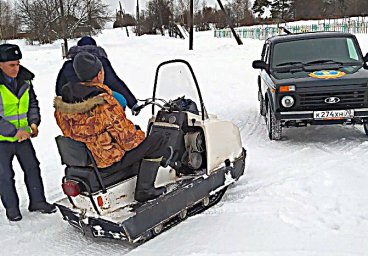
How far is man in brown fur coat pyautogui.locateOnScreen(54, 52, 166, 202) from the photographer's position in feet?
13.1

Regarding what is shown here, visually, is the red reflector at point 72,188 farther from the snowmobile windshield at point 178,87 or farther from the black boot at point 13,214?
the snowmobile windshield at point 178,87

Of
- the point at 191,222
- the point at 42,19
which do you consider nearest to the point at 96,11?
the point at 42,19

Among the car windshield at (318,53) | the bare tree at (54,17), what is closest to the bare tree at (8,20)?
the bare tree at (54,17)

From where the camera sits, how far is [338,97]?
280 inches

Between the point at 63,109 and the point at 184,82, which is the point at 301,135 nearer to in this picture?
the point at 184,82

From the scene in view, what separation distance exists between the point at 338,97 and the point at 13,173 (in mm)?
4701

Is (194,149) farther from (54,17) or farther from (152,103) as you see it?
(54,17)

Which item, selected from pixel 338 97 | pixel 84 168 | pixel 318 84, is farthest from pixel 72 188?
pixel 338 97

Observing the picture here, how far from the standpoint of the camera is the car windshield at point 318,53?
8047mm

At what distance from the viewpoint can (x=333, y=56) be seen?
8.09 m

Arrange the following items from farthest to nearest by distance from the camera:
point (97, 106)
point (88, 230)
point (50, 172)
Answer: point (50, 172), point (88, 230), point (97, 106)

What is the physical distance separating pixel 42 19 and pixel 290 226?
4108cm

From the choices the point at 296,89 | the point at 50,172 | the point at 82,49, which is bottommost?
the point at 50,172

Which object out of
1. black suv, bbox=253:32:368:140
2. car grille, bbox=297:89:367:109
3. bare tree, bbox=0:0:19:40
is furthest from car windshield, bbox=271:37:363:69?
bare tree, bbox=0:0:19:40
